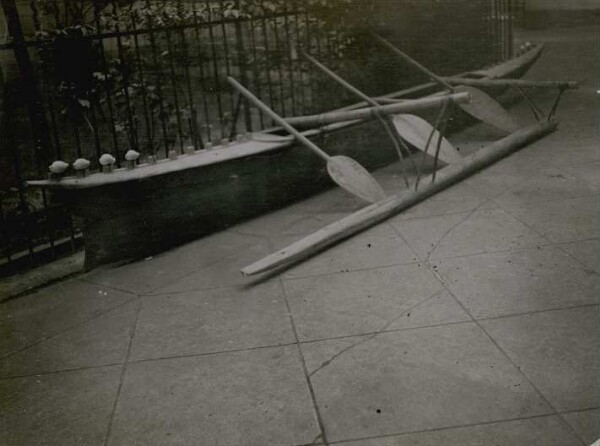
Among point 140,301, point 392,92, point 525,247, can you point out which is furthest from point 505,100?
point 140,301

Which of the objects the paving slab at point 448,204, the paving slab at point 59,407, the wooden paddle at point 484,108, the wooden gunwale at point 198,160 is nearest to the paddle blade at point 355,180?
the paving slab at point 448,204

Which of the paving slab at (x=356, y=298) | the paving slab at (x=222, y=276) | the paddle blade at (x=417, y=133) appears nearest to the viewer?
the paving slab at (x=356, y=298)

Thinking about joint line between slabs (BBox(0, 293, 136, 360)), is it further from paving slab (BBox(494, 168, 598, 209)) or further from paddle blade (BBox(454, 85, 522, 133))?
paddle blade (BBox(454, 85, 522, 133))

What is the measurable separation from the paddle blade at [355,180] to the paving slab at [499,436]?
312 cm

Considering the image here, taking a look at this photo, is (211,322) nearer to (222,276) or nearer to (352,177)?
(222,276)

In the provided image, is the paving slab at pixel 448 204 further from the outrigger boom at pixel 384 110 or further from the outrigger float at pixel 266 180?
the outrigger boom at pixel 384 110

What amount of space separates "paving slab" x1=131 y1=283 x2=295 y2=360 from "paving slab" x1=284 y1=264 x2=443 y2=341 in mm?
133

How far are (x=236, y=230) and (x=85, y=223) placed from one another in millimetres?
1340

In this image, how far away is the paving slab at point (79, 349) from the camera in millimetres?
3705

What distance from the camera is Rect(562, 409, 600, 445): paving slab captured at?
8.95ft

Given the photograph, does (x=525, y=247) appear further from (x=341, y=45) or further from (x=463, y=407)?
(x=341, y=45)

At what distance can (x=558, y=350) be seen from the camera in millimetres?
3381

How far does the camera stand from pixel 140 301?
4.48 metres

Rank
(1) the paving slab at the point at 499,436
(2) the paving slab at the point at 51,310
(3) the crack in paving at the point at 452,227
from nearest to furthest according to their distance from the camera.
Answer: (1) the paving slab at the point at 499,436, (2) the paving slab at the point at 51,310, (3) the crack in paving at the point at 452,227
